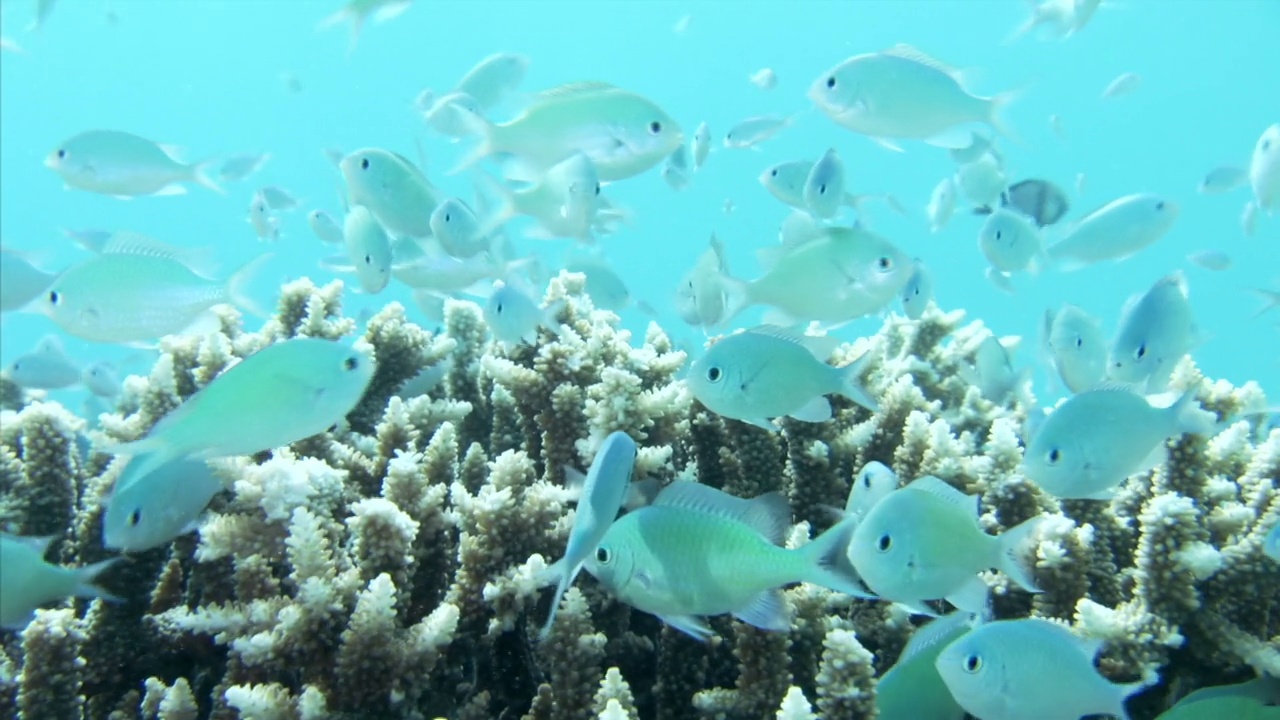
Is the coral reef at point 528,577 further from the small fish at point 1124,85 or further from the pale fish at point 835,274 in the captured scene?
the small fish at point 1124,85

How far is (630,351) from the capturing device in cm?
359

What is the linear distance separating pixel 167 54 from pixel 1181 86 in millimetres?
138171

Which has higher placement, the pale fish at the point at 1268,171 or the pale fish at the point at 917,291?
the pale fish at the point at 1268,171

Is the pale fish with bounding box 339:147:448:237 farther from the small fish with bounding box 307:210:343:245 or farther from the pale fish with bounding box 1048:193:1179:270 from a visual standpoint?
the pale fish with bounding box 1048:193:1179:270

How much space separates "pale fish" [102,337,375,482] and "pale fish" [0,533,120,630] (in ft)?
2.13

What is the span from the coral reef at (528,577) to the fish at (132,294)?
611 mm

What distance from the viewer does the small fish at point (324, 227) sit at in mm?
6414

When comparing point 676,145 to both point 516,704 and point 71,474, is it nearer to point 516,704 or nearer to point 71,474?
point 516,704

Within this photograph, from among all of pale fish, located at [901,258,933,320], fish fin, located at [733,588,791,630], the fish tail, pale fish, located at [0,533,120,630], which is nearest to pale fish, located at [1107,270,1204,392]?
pale fish, located at [901,258,933,320]

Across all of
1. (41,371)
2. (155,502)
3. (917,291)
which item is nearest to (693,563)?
(155,502)

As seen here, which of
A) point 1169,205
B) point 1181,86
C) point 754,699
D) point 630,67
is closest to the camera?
point 754,699

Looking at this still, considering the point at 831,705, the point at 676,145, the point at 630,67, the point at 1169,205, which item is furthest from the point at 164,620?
the point at 630,67

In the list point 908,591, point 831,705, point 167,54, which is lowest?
point 167,54

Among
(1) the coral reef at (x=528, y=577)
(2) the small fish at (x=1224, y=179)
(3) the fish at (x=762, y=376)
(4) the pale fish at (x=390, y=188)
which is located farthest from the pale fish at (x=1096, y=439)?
(2) the small fish at (x=1224, y=179)
